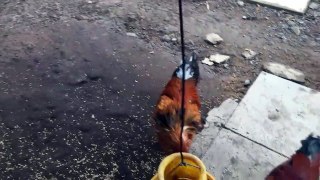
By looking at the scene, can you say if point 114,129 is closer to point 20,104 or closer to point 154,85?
point 154,85

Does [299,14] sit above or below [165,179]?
below

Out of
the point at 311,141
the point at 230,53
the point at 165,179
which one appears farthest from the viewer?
the point at 230,53

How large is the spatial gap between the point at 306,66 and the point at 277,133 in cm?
105

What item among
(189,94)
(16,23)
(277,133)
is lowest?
(277,133)

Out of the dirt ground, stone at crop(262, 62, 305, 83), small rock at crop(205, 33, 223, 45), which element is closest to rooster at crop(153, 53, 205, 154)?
the dirt ground

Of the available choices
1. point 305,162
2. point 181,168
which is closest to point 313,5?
point 305,162

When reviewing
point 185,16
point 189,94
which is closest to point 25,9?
point 185,16

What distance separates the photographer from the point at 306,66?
385 cm

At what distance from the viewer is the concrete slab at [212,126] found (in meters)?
3.05

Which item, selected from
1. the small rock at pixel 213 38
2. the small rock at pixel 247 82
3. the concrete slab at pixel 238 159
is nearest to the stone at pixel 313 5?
the small rock at pixel 213 38

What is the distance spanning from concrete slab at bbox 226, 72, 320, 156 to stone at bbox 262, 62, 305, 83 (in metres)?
0.10

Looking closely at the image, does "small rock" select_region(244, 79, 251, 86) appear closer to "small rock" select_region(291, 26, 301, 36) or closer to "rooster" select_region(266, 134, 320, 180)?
"small rock" select_region(291, 26, 301, 36)

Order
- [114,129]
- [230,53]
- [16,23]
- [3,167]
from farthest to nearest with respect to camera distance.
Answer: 1. [16,23]
2. [230,53]
3. [114,129]
4. [3,167]

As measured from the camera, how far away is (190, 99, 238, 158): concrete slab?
3055 mm
